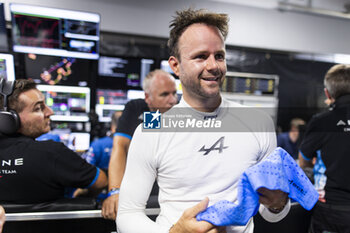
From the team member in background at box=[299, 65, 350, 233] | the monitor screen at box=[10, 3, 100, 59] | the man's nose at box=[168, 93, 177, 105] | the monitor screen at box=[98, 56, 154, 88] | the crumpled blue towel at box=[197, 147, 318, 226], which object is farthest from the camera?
the monitor screen at box=[98, 56, 154, 88]

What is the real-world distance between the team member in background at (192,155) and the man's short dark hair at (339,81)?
0.91 meters

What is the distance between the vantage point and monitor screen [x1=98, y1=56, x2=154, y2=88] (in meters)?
3.45

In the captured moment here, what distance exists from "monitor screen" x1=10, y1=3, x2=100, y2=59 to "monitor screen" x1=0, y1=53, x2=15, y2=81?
0.38 metres

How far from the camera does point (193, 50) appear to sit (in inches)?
33.9

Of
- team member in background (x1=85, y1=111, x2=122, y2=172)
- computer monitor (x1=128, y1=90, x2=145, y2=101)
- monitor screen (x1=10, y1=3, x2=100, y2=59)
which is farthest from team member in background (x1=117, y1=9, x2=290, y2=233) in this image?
computer monitor (x1=128, y1=90, x2=145, y2=101)

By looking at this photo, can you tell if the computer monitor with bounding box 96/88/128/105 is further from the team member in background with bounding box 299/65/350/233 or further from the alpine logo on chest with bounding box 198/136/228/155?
the alpine logo on chest with bounding box 198/136/228/155

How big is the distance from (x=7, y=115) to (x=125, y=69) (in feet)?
7.85

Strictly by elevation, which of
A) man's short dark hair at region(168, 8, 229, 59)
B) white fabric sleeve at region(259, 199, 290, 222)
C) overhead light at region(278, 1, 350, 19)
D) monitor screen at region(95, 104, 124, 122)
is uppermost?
overhead light at region(278, 1, 350, 19)

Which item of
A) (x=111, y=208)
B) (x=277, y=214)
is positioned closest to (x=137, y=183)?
(x=111, y=208)

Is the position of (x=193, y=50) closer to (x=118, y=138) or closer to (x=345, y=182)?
(x=118, y=138)

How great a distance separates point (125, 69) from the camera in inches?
138

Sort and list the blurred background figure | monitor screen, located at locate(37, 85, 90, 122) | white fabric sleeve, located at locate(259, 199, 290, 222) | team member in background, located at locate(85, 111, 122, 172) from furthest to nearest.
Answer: the blurred background figure
monitor screen, located at locate(37, 85, 90, 122)
team member in background, located at locate(85, 111, 122, 172)
white fabric sleeve, located at locate(259, 199, 290, 222)

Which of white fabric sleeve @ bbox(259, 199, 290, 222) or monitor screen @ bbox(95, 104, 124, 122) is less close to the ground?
white fabric sleeve @ bbox(259, 199, 290, 222)

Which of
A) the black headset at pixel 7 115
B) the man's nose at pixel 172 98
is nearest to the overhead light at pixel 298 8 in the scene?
the man's nose at pixel 172 98
